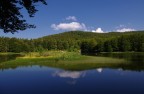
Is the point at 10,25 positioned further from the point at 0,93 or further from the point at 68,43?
the point at 68,43

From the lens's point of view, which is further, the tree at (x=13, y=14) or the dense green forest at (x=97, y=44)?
the dense green forest at (x=97, y=44)

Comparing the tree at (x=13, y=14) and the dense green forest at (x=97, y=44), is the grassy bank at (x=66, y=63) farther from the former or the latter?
the dense green forest at (x=97, y=44)

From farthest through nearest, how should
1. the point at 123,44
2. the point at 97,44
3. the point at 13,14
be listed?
the point at 97,44 → the point at 123,44 → the point at 13,14

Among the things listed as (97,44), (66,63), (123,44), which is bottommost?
(66,63)

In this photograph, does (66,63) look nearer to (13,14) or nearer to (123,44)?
(13,14)

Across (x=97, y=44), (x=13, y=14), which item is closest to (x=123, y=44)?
(x=97, y=44)

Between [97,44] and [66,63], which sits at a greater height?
[97,44]

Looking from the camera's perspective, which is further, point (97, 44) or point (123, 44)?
point (97, 44)

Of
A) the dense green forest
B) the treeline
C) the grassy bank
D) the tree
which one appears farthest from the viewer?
the dense green forest

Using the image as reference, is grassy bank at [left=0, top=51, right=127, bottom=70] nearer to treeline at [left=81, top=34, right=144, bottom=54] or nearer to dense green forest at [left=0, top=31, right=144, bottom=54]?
treeline at [left=81, top=34, right=144, bottom=54]

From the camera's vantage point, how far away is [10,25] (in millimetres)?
16219

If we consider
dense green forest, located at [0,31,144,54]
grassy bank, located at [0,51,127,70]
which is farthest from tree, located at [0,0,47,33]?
dense green forest, located at [0,31,144,54]

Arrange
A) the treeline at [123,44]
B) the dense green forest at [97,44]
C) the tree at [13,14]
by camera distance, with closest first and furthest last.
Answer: the tree at [13,14] < the treeline at [123,44] < the dense green forest at [97,44]

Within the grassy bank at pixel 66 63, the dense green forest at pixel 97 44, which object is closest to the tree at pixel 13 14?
the grassy bank at pixel 66 63
